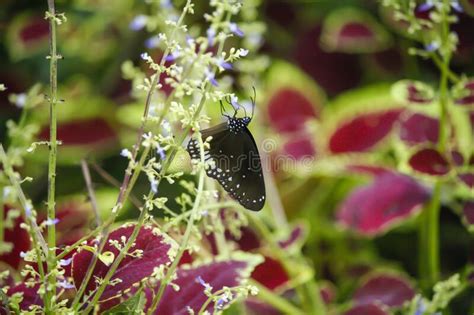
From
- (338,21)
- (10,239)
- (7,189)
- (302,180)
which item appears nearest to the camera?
(7,189)

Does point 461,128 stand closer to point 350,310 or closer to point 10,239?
point 350,310

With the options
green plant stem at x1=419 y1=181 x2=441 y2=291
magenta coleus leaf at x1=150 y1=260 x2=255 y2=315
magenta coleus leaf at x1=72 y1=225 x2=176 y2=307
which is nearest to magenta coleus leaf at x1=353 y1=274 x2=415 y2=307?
green plant stem at x1=419 y1=181 x2=441 y2=291

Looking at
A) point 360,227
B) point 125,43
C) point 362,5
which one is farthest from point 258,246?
point 362,5

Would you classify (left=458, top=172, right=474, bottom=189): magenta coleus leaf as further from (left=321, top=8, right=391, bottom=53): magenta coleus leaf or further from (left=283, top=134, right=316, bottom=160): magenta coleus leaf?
(left=321, top=8, right=391, bottom=53): magenta coleus leaf

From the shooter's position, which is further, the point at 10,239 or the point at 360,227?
the point at 360,227

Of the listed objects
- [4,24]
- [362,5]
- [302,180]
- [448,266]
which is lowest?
[448,266]

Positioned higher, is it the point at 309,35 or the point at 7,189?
the point at 7,189

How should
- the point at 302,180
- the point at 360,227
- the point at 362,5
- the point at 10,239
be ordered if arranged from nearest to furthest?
the point at 10,239 → the point at 360,227 → the point at 302,180 → the point at 362,5
